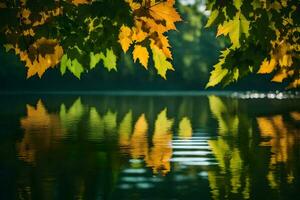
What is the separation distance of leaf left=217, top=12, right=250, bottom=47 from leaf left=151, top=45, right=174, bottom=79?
74 cm

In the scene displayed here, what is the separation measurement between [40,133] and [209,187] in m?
17.6

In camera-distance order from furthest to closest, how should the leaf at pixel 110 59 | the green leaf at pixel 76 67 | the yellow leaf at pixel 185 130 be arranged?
the yellow leaf at pixel 185 130 < the green leaf at pixel 76 67 < the leaf at pixel 110 59

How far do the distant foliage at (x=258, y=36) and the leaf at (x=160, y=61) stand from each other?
646 millimetres

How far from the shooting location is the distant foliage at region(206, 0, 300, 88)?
341 inches

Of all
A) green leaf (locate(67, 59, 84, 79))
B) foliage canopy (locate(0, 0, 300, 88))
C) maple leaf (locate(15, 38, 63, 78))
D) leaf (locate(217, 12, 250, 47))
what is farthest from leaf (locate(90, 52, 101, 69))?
leaf (locate(217, 12, 250, 47))

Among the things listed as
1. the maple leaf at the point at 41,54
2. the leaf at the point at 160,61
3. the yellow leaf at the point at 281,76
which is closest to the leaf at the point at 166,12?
the leaf at the point at 160,61

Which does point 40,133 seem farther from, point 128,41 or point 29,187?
point 128,41

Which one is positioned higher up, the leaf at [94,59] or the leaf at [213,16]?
the leaf at [213,16]

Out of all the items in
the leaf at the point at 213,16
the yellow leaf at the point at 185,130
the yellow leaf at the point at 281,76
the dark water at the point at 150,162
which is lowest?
the yellow leaf at the point at 185,130

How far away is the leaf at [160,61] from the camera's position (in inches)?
341

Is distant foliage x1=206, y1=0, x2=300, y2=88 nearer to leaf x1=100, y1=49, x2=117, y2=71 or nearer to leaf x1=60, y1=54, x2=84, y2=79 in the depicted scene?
leaf x1=100, y1=49, x2=117, y2=71

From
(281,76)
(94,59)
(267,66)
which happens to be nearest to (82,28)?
(94,59)

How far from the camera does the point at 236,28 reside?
8.88m

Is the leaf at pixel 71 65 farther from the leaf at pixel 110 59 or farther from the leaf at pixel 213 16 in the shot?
the leaf at pixel 213 16
